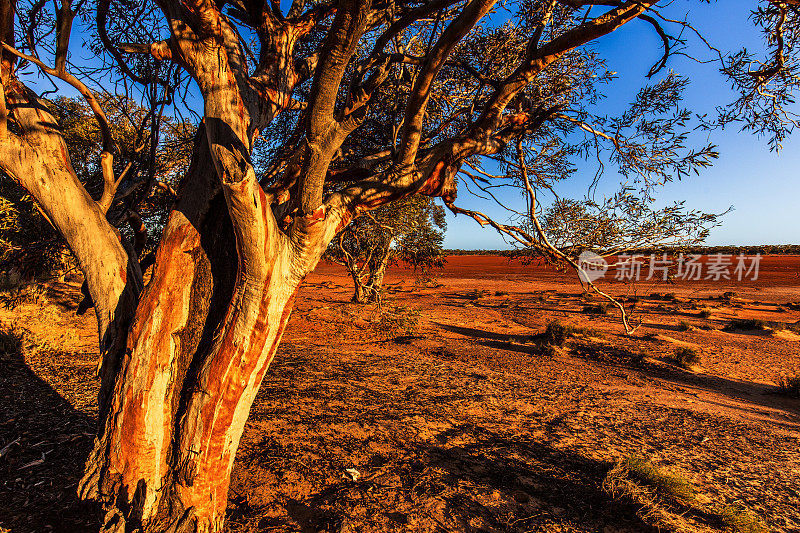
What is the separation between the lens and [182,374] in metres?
2.55

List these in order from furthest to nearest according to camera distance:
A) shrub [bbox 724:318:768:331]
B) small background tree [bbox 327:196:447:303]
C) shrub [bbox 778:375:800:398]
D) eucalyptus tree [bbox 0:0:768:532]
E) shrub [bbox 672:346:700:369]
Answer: shrub [bbox 724:318:768:331]
small background tree [bbox 327:196:447:303]
shrub [bbox 672:346:700:369]
shrub [bbox 778:375:800:398]
eucalyptus tree [bbox 0:0:768:532]

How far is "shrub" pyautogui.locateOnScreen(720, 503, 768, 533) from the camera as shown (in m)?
2.87

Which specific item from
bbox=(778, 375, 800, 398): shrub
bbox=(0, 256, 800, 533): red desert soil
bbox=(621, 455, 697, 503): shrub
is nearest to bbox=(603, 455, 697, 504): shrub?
bbox=(621, 455, 697, 503): shrub

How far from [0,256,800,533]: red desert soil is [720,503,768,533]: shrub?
95 mm

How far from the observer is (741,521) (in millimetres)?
2910

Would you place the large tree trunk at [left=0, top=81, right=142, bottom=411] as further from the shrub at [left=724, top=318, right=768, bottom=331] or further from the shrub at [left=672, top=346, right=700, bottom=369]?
the shrub at [left=724, top=318, right=768, bottom=331]

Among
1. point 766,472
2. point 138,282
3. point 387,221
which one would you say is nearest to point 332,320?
point 387,221

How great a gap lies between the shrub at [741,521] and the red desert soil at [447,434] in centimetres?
9

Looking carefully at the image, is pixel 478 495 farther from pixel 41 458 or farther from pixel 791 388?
pixel 791 388

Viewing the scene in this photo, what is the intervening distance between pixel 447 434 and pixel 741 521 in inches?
103

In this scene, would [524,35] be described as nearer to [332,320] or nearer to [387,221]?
[387,221]

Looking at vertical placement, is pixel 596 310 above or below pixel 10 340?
above

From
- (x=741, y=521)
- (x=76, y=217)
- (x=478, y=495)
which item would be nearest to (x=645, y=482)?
(x=741, y=521)

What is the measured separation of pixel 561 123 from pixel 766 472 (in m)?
5.11
